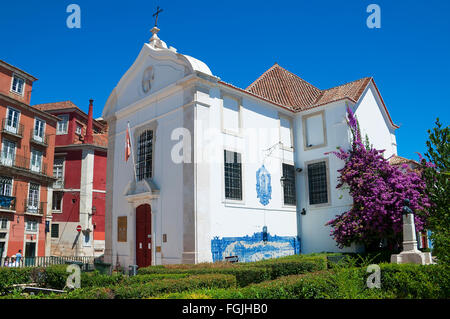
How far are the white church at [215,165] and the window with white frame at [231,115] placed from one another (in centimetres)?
5

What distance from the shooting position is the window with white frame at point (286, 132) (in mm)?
20625

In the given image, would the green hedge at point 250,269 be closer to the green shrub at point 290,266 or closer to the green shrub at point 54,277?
the green shrub at point 290,266

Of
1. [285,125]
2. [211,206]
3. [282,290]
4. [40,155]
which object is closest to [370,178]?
[285,125]

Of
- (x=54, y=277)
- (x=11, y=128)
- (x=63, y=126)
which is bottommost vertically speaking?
(x=54, y=277)

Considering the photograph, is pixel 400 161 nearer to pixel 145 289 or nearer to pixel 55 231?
pixel 145 289

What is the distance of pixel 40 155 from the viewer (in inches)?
1199

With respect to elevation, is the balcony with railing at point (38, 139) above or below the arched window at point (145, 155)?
above

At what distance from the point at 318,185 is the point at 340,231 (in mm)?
3253

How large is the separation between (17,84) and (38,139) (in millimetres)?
4402

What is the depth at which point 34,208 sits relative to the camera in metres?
28.9

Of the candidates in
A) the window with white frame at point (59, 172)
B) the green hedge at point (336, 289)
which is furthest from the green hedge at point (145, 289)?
the window with white frame at point (59, 172)

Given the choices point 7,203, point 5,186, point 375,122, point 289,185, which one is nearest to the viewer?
point 289,185

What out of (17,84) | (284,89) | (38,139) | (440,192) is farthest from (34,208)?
(440,192)
